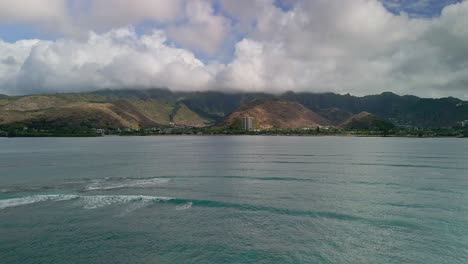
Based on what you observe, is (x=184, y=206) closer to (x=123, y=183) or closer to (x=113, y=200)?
(x=113, y=200)

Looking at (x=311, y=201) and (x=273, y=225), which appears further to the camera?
(x=311, y=201)

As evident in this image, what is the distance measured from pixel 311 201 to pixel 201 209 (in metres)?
17.0

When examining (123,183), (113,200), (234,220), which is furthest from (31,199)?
(234,220)

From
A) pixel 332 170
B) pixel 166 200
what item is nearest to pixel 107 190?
pixel 166 200

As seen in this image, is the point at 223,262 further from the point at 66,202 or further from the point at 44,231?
the point at 66,202

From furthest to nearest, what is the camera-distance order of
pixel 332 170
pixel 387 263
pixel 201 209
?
pixel 332 170
pixel 201 209
pixel 387 263

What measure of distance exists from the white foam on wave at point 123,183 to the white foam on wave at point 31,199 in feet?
22.4

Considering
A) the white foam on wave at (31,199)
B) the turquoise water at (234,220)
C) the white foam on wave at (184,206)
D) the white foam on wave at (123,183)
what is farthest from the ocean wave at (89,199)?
the white foam on wave at (123,183)

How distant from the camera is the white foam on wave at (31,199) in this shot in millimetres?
47778

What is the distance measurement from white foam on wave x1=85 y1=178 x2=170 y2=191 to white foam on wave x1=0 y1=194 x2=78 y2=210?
22.4 feet

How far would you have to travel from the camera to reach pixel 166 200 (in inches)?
1986

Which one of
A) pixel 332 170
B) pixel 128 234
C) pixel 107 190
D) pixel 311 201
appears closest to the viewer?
pixel 128 234

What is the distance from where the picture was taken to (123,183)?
65.8 metres

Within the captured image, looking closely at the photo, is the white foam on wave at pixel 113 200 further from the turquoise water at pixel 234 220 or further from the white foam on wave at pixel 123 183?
the white foam on wave at pixel 123 183
